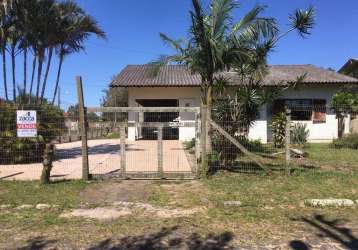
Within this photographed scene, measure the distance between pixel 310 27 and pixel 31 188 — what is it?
25.9 ft

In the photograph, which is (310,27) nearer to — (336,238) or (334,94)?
(336,238)

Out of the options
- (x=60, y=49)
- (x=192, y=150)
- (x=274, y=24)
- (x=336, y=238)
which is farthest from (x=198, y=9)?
(x=60, y=49)

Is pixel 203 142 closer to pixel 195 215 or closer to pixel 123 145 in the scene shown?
pixel 123 145

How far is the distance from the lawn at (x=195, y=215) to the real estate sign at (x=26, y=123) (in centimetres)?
145

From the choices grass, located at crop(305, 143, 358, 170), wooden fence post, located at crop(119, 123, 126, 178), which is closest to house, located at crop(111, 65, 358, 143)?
grass, located at crop(305, 143, 358, 170)

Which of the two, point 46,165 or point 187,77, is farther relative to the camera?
point 187,77

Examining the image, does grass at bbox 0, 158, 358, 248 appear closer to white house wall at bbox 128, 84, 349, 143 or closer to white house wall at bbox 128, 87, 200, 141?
white house wall at bbox 128, 84, 349, 143

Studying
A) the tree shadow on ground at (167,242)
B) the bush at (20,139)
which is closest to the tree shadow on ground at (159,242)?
the tree shadow on ground at (167,242)

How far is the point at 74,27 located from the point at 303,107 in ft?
40.9

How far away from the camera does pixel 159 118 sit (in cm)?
1448

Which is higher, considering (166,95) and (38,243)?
(166,95)

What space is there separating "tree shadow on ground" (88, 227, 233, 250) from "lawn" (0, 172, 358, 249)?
27mm

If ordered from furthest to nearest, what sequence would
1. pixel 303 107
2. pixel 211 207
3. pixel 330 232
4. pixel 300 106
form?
pixel 300 106 → pixel 303 107 → pixel 211 207 → pixel 330 232

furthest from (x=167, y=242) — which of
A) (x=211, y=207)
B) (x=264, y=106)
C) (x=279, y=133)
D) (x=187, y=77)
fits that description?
(x=187, y=77)
